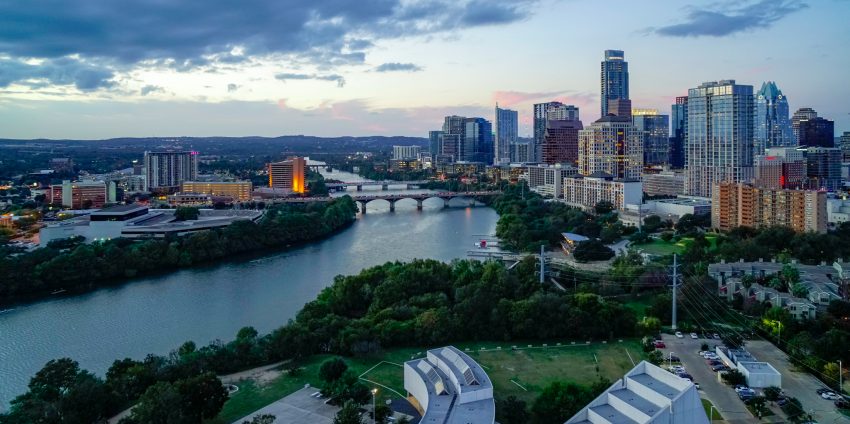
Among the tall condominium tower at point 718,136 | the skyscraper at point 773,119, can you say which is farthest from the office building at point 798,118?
the tall condominium tower at point 718,136

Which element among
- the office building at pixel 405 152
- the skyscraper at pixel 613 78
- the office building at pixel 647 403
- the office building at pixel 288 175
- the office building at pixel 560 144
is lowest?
the office building at pixel 647 403

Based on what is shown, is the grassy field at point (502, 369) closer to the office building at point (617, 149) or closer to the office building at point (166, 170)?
the office building at point (617, 149)

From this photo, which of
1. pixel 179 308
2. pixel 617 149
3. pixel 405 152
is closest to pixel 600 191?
pixel 617 149

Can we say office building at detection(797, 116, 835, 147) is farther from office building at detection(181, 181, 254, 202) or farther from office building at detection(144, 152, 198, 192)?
office building at detection(144, 152, 198, 192)

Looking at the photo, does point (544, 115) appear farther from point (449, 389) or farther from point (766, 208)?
point (449, 389)

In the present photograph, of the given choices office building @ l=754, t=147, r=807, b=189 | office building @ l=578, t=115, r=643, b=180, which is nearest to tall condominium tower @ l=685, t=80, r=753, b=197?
office building @ l=754, t=147, r=807, b=189

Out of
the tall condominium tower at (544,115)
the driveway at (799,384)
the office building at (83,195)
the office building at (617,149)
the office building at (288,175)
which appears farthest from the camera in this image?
the tall condominium tower at (544,115)
